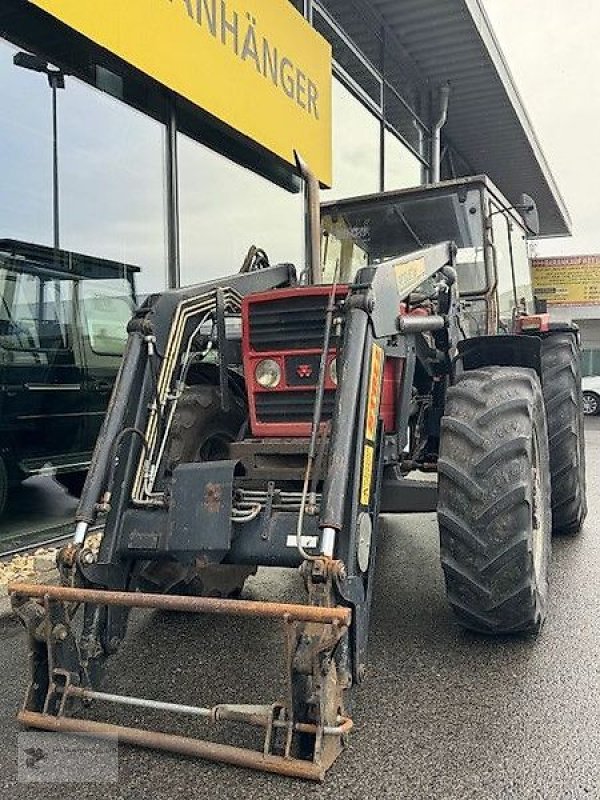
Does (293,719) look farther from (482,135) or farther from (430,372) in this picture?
(482,135)

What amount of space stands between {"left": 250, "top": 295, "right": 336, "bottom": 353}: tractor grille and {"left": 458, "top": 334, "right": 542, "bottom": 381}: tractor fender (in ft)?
3.73

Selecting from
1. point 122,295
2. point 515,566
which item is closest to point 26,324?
point 122,295

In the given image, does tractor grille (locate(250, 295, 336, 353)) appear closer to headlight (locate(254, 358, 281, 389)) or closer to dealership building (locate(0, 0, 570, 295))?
headlight (locate(254, 358, 281, 389))

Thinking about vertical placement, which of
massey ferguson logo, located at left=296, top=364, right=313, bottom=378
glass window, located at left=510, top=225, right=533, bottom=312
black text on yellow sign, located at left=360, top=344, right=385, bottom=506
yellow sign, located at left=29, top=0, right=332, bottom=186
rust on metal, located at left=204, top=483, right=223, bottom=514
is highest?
yellow sign, located at left=29, top=0, right=332, bottom=186

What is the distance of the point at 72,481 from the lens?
5.85 metres

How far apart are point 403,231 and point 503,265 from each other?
77 cm

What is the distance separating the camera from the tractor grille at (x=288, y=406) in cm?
351

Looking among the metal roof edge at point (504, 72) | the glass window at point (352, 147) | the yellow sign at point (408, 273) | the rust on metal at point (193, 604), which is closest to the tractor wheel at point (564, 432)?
the yellow sign at point (408, 273)

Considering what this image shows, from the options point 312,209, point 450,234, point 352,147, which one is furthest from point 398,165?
point 312,209

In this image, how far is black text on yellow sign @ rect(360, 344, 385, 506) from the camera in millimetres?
2777

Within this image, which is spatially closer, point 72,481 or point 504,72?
point 72,481

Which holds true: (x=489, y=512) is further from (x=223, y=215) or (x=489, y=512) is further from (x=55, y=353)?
(x=223, y=215)

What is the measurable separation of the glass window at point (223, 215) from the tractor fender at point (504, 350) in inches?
122

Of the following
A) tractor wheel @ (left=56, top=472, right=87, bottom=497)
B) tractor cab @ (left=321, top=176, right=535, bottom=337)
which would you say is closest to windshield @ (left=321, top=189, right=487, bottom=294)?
tractor cab @ (left=321, top=176, right=535, bottom=337)
